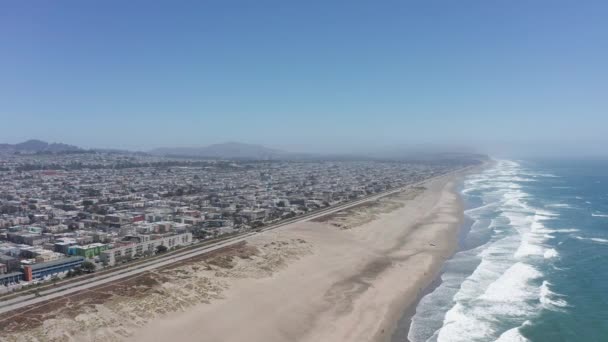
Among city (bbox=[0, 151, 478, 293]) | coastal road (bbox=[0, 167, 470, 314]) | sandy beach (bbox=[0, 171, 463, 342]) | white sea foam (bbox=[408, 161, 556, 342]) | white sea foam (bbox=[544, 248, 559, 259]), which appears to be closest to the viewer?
sandy beach (bbox=[0, 171, 463, 342])

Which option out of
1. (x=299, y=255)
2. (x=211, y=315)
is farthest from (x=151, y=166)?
(x=211, y=315)

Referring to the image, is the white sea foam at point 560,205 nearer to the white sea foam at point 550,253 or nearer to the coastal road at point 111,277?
the white sea foam at point 550,253

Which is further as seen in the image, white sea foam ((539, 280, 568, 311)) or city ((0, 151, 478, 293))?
city ((0, 151, 478, 293))

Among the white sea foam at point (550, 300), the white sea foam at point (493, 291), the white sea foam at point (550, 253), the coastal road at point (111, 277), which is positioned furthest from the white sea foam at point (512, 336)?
the coastal road at point (111, 277)

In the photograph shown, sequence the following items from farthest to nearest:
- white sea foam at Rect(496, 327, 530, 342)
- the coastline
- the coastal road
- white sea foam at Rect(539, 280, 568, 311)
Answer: white sea foam at Rect(539, 280, 568, 311) → the coastal road → the coastline → white sea foam at Rect(496, 327, 530, 342)

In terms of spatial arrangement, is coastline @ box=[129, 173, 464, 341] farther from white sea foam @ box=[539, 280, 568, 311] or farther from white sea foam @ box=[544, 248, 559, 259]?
white sea foam @ box=[544, 248, 559, 259]

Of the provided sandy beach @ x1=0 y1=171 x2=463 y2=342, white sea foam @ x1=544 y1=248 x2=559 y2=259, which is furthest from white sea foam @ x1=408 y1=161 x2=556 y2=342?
sandy beach @ x1=0 y1=171 x2=463 y2=342

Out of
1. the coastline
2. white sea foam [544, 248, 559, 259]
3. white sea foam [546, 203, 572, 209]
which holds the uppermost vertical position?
white sea foam [546, 203, 572, 209]
